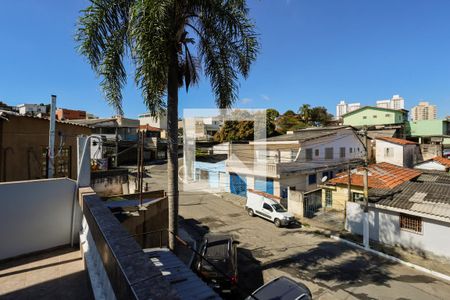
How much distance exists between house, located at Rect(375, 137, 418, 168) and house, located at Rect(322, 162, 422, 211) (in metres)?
12.5

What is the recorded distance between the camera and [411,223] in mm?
12875

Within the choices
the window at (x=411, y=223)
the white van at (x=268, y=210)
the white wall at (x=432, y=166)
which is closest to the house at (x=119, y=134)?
the white van at (x=268, y=210)

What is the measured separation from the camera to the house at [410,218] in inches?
468

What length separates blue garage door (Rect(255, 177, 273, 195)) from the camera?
21.6 meters

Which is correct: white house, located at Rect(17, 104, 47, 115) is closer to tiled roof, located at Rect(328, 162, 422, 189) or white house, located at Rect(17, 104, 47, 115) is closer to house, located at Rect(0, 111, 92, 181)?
house, located at Rect(0, 111, 92, 181)

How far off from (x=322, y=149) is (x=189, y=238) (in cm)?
1874

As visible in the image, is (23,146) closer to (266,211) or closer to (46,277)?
(46,277)

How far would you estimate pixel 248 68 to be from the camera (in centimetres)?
794

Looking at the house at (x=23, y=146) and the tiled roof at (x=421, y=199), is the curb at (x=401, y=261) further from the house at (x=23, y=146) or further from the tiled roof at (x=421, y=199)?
the house at (x=23, y=146)

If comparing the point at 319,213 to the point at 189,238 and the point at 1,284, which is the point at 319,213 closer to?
the point at 189,238

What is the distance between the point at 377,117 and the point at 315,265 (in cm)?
4458

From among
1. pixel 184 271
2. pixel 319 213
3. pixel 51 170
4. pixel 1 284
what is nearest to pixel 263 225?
pixel 319 213

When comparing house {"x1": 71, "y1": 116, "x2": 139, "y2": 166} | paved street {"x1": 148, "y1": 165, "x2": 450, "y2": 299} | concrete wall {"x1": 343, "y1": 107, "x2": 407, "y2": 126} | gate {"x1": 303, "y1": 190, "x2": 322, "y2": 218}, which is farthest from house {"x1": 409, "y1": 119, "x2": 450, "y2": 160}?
house {"x1": 71, "y1": 116, "x2": 139, "y2": 166}

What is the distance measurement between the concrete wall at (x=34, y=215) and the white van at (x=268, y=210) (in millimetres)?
13332
